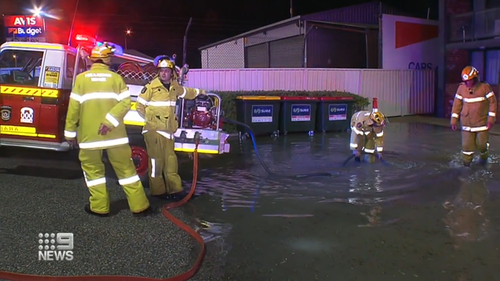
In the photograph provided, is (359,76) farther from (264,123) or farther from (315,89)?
(264,123)

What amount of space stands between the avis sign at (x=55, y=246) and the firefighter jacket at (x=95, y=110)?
1020 mm

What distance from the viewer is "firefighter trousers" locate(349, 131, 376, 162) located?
827cm

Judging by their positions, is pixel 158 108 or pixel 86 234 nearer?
pixel 86 234

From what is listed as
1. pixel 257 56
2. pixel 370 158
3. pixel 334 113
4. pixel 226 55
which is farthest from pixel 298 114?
pixel 226 55

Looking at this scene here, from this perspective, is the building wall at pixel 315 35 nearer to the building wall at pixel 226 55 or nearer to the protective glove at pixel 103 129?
the building wall at pixel 226 55

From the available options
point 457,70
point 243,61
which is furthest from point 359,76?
point 243,61

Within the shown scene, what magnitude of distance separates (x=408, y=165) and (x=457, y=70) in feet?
33.5

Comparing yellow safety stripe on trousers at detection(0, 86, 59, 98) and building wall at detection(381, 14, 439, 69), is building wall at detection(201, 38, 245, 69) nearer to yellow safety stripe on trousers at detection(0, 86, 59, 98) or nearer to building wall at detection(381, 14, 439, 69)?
building wall at detection(381, 14, 439, 69)

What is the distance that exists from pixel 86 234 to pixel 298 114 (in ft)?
28.5

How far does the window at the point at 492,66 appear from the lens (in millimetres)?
15703

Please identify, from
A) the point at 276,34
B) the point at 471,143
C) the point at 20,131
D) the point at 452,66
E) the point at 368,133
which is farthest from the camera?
the point at 276,34

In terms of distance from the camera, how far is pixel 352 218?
539 centimetres

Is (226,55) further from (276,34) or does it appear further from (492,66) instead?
(492,66)

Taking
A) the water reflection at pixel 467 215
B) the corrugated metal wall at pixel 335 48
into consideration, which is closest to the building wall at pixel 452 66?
the corrugated metal wall at pixel 335 48
